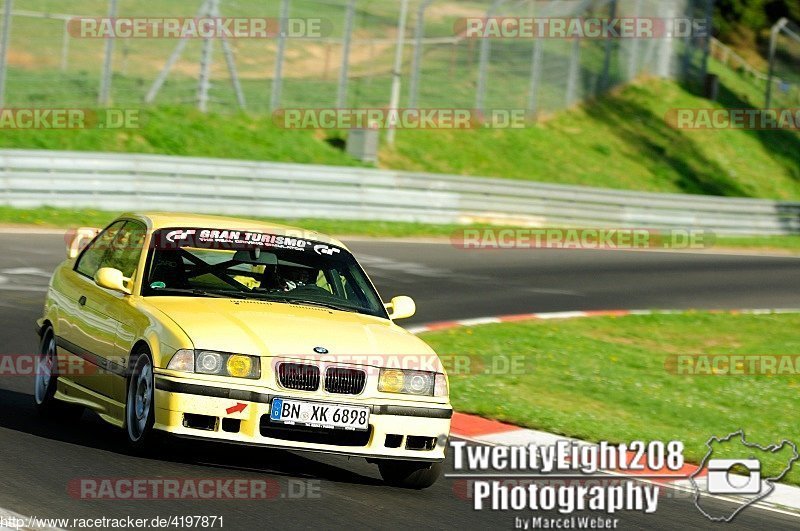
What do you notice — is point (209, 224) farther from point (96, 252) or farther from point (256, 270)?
point (96, 252)

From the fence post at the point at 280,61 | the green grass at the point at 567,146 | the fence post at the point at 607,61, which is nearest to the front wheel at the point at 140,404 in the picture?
the green grass at the point at 567,146

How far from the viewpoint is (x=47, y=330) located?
9.67 meters

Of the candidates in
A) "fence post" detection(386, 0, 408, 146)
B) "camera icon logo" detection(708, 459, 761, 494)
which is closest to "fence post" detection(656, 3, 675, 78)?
"fence post" detection(386, 0, 408, 146)

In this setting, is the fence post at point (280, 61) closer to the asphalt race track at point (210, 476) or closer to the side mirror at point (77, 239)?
the asphalt race track at point (210, 476)

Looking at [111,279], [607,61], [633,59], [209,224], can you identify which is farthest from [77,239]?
[633,59]

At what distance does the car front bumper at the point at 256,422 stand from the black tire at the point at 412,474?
0.29 meters

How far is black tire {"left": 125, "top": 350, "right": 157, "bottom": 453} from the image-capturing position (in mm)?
7617

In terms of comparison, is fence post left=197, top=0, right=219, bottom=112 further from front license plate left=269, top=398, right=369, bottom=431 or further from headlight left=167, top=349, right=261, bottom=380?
front license plate left=269, top=398, right=369, bottom=431

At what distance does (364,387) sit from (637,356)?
336 inches

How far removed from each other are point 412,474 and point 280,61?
23.8m

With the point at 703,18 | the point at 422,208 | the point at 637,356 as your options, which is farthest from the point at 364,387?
the point at 703,18

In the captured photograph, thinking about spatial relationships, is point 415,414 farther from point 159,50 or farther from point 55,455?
point 159,50

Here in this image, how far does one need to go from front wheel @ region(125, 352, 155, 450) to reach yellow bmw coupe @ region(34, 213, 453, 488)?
0.03 feet

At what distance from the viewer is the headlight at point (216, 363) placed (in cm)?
748
